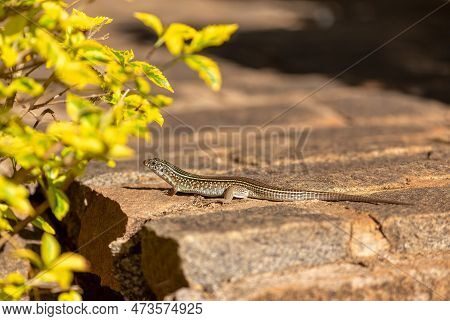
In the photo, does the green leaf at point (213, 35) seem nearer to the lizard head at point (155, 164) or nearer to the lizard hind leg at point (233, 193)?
the lizard hind leg at point (233, 193)

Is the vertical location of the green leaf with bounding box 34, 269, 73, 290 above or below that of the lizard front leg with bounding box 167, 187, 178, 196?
below

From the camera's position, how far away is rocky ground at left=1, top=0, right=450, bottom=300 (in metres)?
2.80

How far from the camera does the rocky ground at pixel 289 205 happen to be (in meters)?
Result: 2.80

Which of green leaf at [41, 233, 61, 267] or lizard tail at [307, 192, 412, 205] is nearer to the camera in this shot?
green leaf at [41, 233, 61, 267]

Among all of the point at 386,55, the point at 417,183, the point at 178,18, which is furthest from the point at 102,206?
the point at 178,18

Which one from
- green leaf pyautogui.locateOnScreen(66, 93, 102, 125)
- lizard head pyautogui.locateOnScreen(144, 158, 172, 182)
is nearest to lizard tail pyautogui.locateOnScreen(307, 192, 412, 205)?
lizard head pyautogui.locateOnScreen(144, 158, 172, 182)

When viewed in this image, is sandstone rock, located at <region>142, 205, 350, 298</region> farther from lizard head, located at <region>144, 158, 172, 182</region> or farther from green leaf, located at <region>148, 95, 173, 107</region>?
lizard head, located at <region>144, 158, 172, 182</region>

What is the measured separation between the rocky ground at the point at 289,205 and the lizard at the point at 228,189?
0.29 ft

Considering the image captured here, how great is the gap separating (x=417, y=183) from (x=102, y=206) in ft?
6.12

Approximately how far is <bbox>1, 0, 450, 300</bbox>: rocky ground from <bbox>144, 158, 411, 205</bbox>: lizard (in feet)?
0.29

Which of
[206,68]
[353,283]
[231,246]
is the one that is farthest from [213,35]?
[353,283]

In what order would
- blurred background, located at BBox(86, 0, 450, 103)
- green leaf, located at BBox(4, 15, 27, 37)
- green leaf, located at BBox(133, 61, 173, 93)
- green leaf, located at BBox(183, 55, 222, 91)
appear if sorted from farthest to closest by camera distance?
blurred background, located at BBox(86, 0, 450, 103) < green leaf, located at BBox(133, 61, 173, 93) < green leaf, located at BBox(183, 55, 222, 91) < green leaf, located at BBox(4, 15, 27, 37)

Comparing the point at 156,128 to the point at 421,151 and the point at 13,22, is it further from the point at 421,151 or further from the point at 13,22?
the point at 13,22

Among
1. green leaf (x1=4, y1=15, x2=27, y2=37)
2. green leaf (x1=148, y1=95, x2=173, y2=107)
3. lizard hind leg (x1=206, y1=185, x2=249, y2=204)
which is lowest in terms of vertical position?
lizard hind leg (x1=206, y1=185, x2=249, y2=204)
